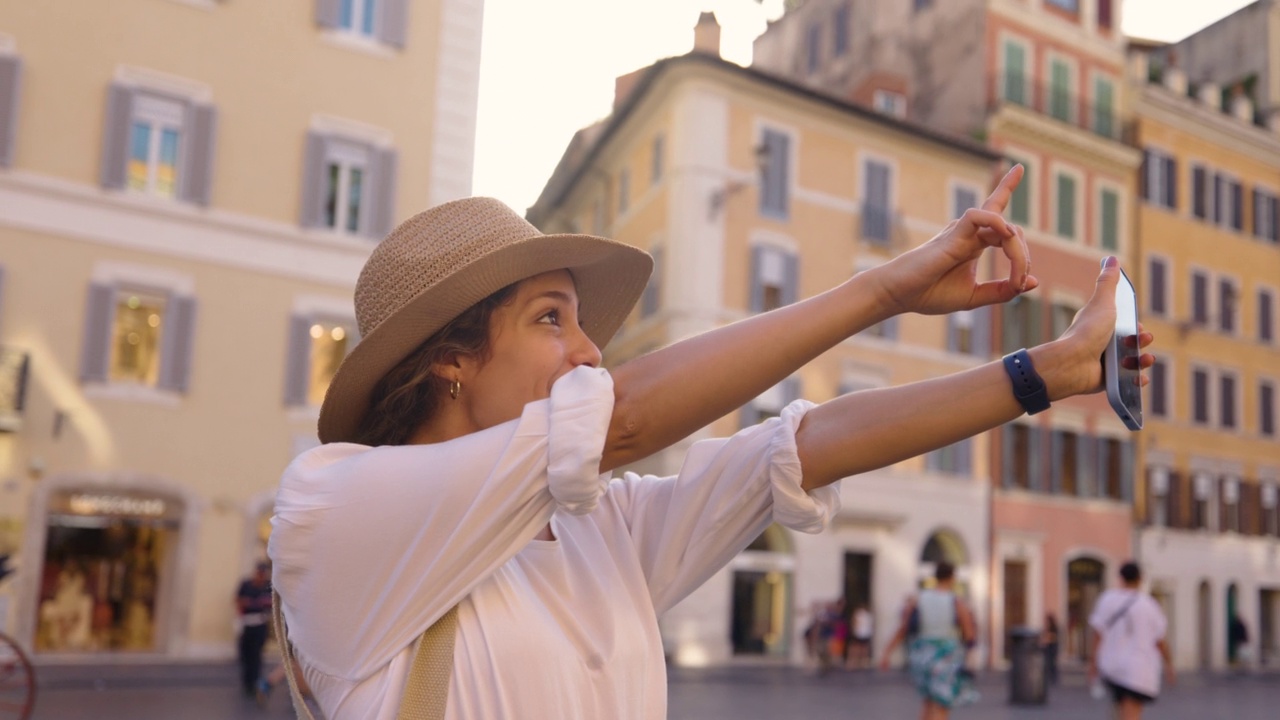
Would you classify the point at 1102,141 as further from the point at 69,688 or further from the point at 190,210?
the point at 69,688

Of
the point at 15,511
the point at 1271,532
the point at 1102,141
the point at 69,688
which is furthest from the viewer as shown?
the point at 1271,532

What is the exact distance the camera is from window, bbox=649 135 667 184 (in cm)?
2992

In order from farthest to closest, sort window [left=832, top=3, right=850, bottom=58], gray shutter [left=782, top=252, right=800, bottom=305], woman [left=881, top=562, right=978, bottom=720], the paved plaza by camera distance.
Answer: window [left=832, top=3, right=850, bottom=58]
gray shutter [left=782, top=252, right=800, bottom=305]
the paved plaza
woman [left=881, top=562, right=978, bottom=720]

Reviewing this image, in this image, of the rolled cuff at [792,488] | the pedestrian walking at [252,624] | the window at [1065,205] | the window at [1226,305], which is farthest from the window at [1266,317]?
the rolled cuff at [792,488]

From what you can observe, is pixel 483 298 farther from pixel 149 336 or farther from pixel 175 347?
pixel 149 336

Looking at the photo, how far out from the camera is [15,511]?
736 inches

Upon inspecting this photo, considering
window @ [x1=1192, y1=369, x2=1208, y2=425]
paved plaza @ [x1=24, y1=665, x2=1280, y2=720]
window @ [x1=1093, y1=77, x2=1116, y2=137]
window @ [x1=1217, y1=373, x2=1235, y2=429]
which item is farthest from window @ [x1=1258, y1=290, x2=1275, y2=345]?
paved plaza @ [x1=24, y1=665, x2=1280, y2=720]

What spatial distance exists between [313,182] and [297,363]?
2.95 metres

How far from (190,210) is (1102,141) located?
24.8 metres

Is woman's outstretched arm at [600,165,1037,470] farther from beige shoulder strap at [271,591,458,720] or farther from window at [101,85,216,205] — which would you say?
window at [101,85,216,205]

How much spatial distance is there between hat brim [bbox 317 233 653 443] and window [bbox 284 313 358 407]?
1917 cm

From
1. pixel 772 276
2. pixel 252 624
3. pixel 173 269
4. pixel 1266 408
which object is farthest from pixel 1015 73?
pixel 252 624

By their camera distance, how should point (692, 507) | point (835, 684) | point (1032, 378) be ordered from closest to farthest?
1. point (1032, 378)
2. point (692, 507)
3. point (835, 684)

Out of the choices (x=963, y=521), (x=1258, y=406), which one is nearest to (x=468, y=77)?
(x=963, y=521)
